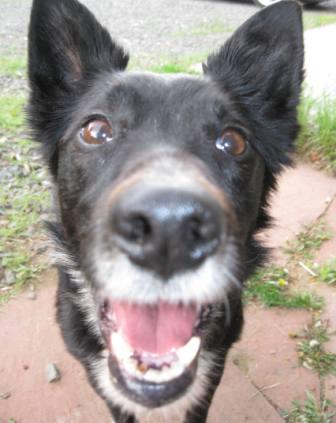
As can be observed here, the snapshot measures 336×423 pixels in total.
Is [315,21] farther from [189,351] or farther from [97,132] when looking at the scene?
[189,351]

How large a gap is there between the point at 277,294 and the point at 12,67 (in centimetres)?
530

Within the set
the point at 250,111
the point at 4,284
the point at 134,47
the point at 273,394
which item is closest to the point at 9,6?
the point at 134,47

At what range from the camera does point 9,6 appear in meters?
10.9

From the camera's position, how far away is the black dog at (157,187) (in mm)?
1460

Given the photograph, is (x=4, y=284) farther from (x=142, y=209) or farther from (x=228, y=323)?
(x=142, y=209)

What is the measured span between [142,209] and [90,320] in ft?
4.47

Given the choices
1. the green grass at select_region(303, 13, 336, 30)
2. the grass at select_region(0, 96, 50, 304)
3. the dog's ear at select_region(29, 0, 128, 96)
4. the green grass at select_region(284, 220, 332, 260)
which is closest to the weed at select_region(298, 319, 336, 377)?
the green grass at select_region(284, 220, 332, 260)

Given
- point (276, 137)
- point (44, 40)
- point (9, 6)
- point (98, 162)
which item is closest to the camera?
point (98, 162)

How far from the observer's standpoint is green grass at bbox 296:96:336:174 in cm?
479

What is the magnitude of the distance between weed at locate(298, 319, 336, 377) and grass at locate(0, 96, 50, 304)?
202 centimetres

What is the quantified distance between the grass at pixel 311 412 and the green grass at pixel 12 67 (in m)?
5.73

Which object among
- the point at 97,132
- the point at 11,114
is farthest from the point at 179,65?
the point at 97,132

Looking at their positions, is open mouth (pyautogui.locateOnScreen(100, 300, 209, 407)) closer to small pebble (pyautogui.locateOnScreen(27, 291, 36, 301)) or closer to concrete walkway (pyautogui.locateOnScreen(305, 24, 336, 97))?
small pebble (pyautogui.locateOnScreen(27, 291, 36, 301))

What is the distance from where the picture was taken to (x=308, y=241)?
395 centimetres
